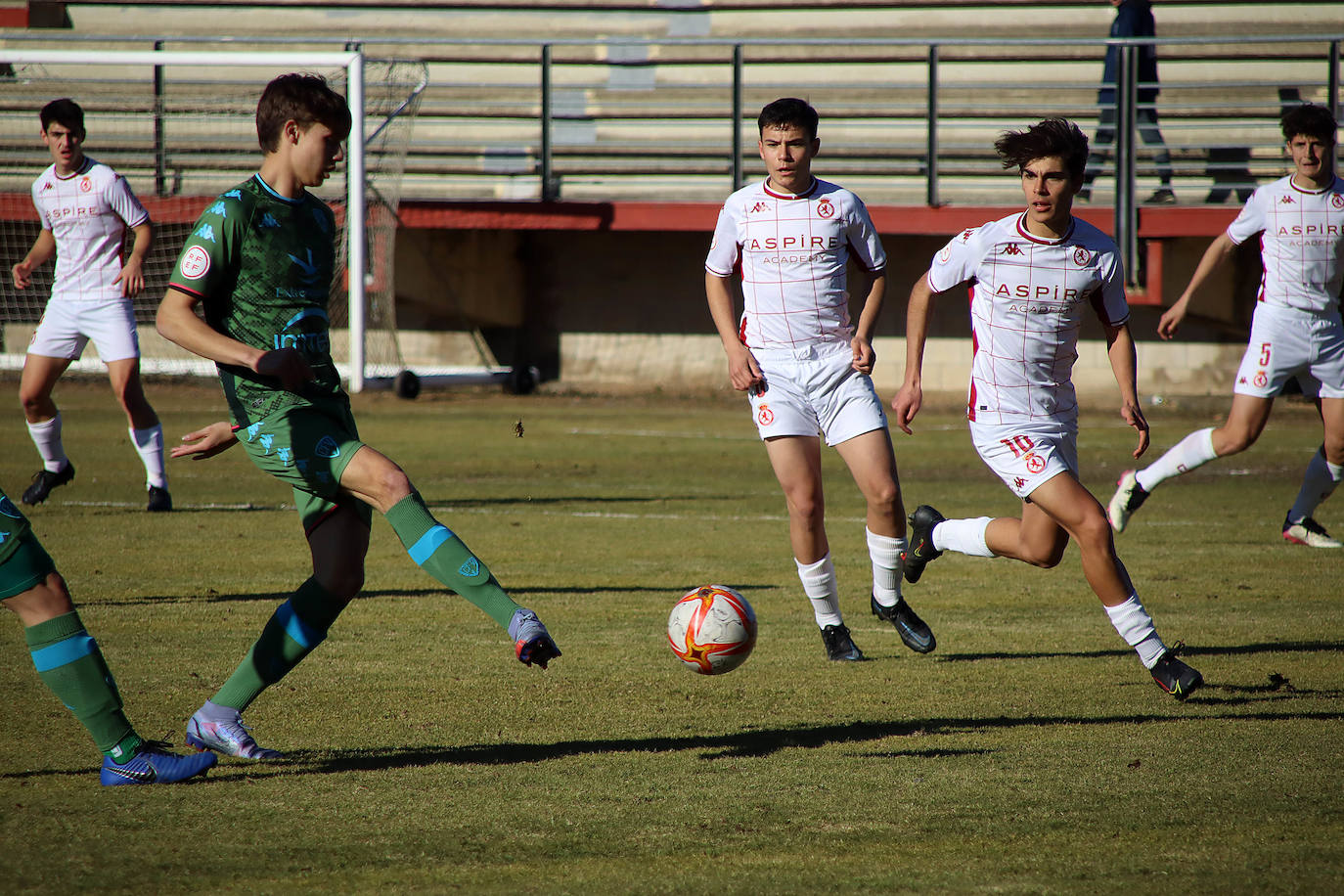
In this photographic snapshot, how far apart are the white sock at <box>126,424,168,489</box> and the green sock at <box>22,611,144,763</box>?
600 centimetres

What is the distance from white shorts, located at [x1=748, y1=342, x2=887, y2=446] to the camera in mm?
6176

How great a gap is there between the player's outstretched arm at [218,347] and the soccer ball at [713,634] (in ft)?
5.20

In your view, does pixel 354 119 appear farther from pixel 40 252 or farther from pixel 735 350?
pixel 735 350

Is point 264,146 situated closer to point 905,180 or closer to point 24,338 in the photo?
point 905,180

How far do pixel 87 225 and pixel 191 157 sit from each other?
10.6m

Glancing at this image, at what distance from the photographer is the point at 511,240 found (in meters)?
21.0

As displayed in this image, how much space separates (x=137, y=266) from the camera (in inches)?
378

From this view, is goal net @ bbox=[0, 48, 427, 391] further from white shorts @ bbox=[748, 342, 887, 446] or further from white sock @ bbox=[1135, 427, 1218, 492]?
white shorts @ bbox=[748, 342, 887, 446]

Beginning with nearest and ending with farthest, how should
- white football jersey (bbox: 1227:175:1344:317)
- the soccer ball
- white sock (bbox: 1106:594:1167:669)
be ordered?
the soccer ball, white sock (bbox: 1106:594:1167:669), white football jersey (bbox: 1227:175:1344:317)

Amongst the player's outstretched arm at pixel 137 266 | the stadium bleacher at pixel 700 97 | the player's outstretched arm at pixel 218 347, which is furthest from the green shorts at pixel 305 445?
the stadium bleacher at pixel 700 97

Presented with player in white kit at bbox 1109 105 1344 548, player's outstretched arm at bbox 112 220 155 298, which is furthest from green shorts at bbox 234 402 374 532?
player's outstretched arm at bbox 112 220 155 298

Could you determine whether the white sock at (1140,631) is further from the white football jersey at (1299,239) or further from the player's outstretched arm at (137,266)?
the player's outstretched arm at (137,266)

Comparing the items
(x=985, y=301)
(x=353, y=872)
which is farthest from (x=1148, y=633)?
(x=353, y=872)

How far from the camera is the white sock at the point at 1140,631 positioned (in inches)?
209
